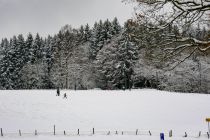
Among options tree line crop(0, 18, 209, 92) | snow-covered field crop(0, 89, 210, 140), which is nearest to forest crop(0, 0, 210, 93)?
tree line crop(0, 18, 209, 92)

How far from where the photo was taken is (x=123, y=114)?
32812mm

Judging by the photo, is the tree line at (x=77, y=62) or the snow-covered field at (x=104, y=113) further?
the tree line at (x=77, y=62)

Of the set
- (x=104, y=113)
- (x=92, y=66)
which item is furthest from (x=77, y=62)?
(x=104, y=113)

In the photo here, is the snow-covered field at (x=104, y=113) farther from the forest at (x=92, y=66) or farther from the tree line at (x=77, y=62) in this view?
the tree line at (x=77, y=62)

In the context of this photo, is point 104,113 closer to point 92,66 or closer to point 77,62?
point 77,62

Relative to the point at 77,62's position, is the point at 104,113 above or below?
below

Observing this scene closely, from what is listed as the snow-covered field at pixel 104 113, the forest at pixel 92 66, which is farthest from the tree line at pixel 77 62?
the snow-covered field at pixel 104 113

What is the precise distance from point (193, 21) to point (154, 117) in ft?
78.3

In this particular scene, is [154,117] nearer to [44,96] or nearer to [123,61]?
[44,96]

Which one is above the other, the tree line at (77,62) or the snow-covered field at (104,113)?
the tree line at (77,62)

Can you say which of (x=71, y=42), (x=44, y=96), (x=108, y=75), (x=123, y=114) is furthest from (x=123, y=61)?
(x=123, y=114)

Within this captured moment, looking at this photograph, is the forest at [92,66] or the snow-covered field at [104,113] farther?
the forest at [92,66]

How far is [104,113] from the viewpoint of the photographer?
32.9 metres

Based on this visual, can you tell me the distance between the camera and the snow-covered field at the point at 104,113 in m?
27.2
